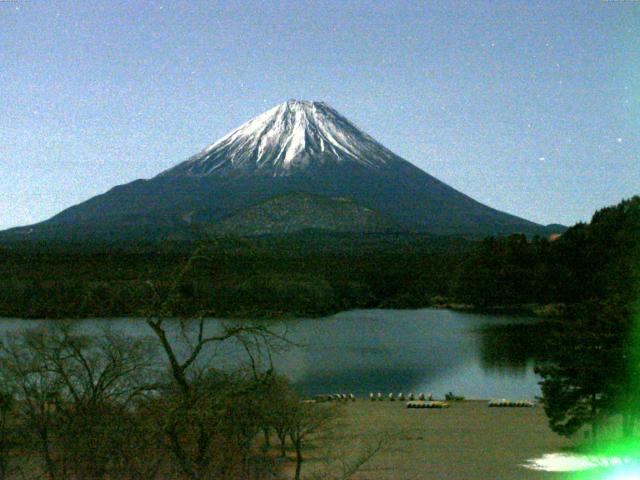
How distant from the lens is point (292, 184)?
320 feet

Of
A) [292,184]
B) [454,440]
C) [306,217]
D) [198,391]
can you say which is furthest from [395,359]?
[292,184]

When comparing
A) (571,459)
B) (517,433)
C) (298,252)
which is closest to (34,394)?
(571,459)

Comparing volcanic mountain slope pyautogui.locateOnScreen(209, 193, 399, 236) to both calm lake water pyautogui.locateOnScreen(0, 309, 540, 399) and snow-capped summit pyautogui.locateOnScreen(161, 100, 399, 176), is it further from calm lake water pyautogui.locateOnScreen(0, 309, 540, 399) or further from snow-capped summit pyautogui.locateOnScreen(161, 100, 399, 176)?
calm lake water pyautogui.locateOnScreen(0, 309, 540, 399)

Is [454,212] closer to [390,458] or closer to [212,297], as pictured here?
[212,297]

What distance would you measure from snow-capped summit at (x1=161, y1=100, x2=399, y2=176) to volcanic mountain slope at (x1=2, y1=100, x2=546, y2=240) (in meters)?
0.13

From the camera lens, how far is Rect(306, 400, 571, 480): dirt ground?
10.7 meters

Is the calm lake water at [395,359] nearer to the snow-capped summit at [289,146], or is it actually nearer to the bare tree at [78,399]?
the bare tree at [78,399]

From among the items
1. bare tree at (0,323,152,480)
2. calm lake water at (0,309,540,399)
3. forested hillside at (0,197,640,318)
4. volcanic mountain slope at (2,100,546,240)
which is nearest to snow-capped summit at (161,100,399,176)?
volcanic mountain slope at (2,100,546,240)

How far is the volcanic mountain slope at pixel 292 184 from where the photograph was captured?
8788 centimetres

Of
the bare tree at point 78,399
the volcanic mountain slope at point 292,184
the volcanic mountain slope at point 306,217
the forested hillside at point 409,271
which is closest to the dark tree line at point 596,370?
the bare tree at point 78,399

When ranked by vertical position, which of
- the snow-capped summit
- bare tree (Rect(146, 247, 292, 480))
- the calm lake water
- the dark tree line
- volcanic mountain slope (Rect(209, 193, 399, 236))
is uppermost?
the snow-capped summit

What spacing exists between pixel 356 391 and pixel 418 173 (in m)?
86.7

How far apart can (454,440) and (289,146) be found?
9687 cm

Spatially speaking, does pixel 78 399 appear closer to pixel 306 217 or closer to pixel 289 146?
pixel 306 217
